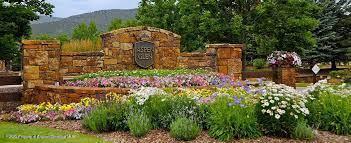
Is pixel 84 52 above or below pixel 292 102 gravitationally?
above

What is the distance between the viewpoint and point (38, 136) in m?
7.02

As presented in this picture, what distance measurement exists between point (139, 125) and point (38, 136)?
1.68 m

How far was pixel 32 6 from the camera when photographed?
65.2ft

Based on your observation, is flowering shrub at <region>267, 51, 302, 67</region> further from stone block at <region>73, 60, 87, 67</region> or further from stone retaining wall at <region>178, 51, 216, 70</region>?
stone block at <region>73, 60, 87, 67</region>

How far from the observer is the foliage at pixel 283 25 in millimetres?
19453

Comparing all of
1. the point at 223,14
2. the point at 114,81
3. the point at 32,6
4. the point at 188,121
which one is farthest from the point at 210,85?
the point at 32,6

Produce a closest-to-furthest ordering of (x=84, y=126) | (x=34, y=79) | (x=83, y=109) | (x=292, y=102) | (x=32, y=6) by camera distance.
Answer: (x=292, y=102)
(x=84, y=126)
(x=83, y=109)
(x=34, y=79)
(x=32, y=6)

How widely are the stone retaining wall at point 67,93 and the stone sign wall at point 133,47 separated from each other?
2.32 meters

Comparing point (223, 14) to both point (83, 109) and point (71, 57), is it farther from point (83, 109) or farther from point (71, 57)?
point (83, 109)

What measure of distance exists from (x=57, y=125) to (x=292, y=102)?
14.2 ft

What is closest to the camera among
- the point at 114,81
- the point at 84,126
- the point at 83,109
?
the point at 84,126

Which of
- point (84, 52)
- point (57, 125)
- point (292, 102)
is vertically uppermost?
point (84, 52)

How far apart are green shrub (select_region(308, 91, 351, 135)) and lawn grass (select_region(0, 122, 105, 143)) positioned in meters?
3.47

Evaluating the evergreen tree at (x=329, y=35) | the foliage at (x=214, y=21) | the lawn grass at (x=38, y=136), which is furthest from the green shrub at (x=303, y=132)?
the evergreen tree at (x=329, y=35)
